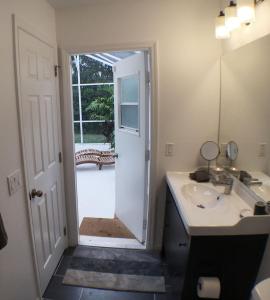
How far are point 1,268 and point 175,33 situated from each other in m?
2.11

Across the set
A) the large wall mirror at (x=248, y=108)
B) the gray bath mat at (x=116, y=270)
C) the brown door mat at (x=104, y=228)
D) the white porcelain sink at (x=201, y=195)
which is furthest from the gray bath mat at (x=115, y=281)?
the large wall mirror at (x=248, y=108)

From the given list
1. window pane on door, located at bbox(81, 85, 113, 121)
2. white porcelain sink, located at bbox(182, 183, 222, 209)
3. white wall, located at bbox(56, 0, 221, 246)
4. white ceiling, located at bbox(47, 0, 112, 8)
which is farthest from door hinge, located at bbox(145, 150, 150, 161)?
window pane on door, located at bbox(81, 85, 113, 121)

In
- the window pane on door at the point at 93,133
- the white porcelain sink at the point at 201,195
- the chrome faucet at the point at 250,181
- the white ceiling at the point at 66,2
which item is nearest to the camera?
the chrome faucet at the point at 250,181

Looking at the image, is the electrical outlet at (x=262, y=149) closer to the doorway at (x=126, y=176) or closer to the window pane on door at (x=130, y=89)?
the doorway at (x=126, y=176)

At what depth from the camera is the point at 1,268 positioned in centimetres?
131

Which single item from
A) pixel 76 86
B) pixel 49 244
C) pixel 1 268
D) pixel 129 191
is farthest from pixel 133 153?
pixel 76 86

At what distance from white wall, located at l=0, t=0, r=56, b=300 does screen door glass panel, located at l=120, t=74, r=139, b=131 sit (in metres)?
1.12

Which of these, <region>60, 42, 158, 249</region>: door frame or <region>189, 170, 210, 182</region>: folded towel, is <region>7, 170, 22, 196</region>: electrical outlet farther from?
<region>189, 170, 210, 182</region>: folded towel

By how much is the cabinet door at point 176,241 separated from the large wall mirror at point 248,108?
1.89 ft

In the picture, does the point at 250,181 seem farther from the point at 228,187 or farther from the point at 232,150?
the point at 232,150

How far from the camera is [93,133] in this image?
21.5 ft

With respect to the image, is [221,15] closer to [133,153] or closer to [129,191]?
[133,153]

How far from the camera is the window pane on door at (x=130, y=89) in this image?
2439mm

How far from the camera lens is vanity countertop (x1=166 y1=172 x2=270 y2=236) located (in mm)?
1314
